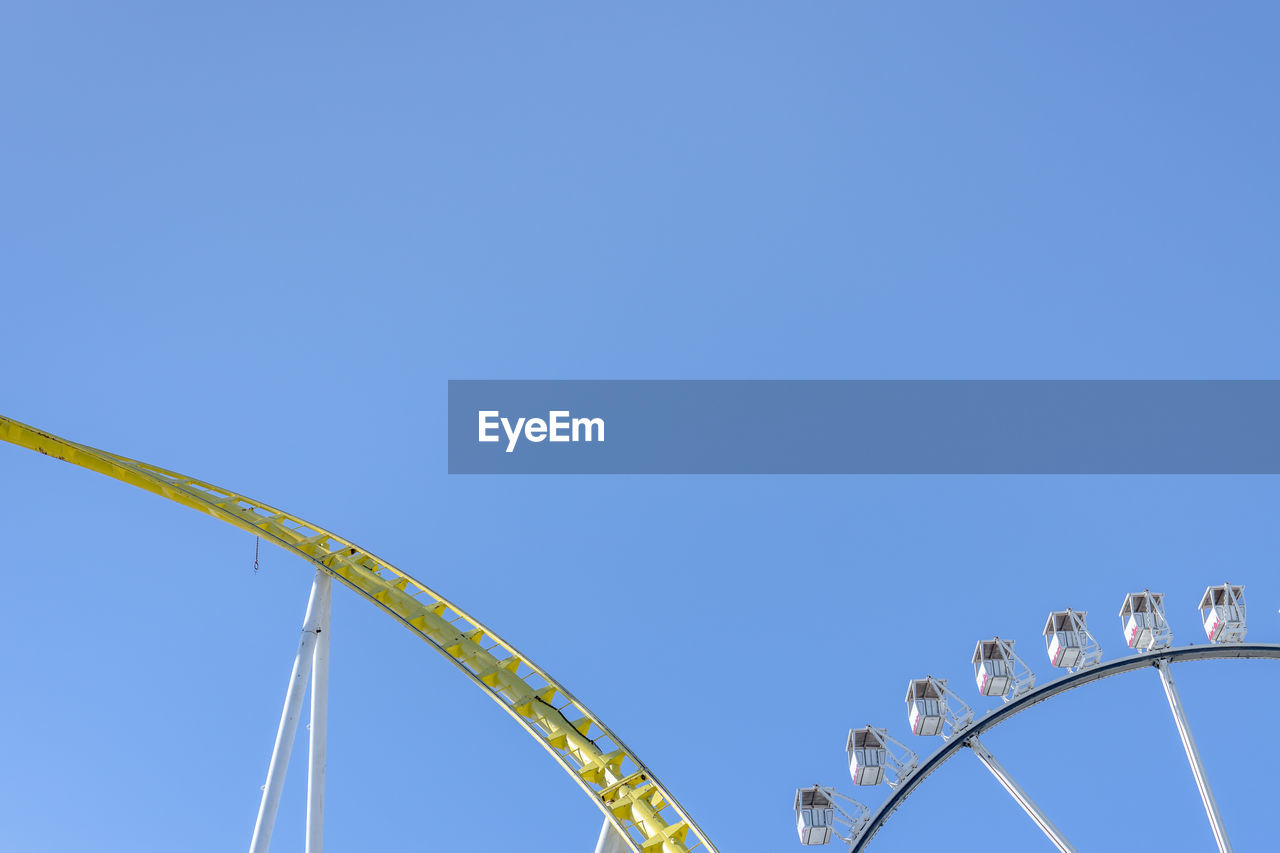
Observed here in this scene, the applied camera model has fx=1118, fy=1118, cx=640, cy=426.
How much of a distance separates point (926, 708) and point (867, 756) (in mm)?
2009

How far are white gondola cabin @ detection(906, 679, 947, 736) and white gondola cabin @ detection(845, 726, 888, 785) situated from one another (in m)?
1.05

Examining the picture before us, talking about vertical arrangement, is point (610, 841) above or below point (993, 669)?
below

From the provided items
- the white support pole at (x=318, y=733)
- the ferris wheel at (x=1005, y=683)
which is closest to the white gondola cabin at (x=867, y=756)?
the ferris wheel at (x=1005, y=683)

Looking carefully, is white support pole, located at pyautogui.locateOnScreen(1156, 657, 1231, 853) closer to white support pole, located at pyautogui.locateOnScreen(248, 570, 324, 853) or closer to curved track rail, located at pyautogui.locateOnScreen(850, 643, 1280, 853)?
curved track rail, located at pyautogui.locateOnScreen(850, 643, 1280, 853)

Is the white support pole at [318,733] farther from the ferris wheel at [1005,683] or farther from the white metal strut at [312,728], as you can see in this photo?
the ferris wheel at [1005,683]

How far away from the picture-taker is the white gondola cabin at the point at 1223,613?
1135 inches

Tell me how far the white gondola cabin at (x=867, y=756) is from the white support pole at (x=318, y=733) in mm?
14087

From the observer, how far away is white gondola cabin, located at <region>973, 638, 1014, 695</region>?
29156 mm

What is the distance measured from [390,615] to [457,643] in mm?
1683

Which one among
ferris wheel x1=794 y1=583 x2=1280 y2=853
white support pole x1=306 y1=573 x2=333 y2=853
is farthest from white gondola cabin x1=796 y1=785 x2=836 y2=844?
white support pole x1=306 y1=573 x2=333 y2=853

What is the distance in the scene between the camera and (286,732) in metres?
21.9

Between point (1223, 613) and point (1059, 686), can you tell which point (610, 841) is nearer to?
point (1059, 686)

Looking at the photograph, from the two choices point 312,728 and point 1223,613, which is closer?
point 312,728

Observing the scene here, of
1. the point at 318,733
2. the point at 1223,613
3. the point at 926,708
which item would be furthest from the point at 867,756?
the point at 318,733
